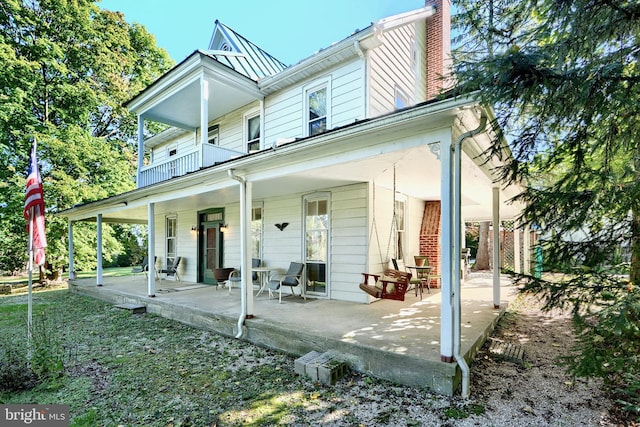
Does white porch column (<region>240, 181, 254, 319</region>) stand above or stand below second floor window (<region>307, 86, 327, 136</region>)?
below

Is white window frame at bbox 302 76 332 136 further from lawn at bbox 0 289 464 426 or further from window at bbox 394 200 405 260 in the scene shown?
lawn at bbox 0 289 464 426

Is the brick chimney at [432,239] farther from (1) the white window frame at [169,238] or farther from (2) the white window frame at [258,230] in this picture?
(1) the white window frame at [169,238]

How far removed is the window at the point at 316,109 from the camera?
23.7 feet

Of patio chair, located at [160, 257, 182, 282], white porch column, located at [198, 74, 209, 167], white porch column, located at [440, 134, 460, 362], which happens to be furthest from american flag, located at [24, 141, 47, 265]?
patio chair, located at [160, 257, 182, 282]

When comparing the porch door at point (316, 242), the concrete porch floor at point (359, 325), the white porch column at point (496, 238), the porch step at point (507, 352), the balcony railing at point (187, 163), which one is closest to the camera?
the concrete porch floor at point (359, 325)

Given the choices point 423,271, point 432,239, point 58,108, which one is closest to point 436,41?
point 432,239

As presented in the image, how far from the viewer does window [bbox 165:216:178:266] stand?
11.3 meters

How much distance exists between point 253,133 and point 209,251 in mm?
4111

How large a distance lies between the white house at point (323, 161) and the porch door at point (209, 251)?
0.05 metres

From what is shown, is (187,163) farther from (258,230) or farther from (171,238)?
(171,238)

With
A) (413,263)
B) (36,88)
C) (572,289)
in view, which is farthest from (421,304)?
(36,88)

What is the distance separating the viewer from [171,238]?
11406 mm

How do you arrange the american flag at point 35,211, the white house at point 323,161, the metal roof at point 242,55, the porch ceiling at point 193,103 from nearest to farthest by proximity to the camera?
the white house at point 323,161, the american flag at point 35,211, the porch ceiling at point 193,103, the metal roof at point 242,55

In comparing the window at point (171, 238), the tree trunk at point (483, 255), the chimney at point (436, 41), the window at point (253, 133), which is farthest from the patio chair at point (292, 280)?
the tree trunk at point (483, 255)
